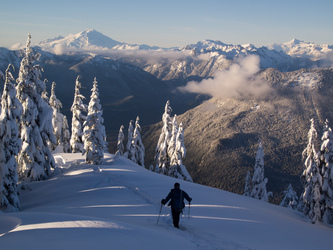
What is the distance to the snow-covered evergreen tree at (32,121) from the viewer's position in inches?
741

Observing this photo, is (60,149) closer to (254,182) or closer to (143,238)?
(254,182)

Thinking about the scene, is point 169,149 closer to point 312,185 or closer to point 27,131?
point 312,185

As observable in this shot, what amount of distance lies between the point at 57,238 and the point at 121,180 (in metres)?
12.2

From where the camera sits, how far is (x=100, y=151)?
26.7 meters

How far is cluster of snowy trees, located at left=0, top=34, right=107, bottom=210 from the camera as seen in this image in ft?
48.4

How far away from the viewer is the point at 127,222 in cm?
1016

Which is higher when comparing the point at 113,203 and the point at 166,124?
the point at 166,124

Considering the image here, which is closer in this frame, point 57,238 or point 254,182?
point 57,238

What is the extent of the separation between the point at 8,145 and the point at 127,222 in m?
9.05

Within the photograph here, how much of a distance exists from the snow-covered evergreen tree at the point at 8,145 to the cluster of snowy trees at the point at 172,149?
77.1ft

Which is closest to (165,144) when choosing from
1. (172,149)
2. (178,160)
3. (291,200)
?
(172,149)

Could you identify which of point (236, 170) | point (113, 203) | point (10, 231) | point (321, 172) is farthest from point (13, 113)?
point (236, 170)

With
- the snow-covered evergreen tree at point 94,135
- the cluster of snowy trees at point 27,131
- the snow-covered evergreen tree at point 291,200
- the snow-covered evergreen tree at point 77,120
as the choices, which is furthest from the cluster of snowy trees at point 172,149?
the snow-covered evergreen tree at point 291,200

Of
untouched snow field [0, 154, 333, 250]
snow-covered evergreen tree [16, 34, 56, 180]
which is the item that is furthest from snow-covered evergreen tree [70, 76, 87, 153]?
snow-covered evergreen tree [16, 34, 56, 180]
